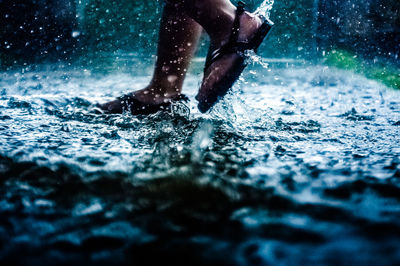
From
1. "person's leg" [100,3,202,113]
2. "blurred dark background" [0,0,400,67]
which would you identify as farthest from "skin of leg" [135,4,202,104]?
"blurred dark background" [0,0,400,67]

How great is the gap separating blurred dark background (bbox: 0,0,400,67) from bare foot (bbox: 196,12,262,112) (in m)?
3.01

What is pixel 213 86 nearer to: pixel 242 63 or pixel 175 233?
pixel 242 63

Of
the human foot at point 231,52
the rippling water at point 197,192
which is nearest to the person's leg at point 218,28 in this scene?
the human foot at point 231,52

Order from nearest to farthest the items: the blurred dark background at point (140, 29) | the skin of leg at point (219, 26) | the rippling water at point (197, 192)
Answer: the rippling water at point (197, 192)
the skin of leg at point (219, 26)
the blurred dark background at point (140, 29)

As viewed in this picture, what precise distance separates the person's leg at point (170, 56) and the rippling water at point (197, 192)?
229 mm

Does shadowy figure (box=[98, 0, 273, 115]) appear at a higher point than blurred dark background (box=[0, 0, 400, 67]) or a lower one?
lower

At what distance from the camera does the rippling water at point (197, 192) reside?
385 mm

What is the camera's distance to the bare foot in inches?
38.0

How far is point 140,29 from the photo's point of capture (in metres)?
4.38

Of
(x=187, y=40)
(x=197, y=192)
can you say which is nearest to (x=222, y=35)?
(x=187, y=40)

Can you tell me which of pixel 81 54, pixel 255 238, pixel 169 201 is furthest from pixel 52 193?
pixel 81 54

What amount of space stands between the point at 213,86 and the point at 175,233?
637mm

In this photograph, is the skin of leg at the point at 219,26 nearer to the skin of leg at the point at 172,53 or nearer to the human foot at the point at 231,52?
the human foot at the point at 231,52

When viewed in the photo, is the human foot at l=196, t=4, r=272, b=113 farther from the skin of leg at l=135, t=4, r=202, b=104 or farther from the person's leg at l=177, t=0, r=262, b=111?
the skin of leg at l=135, t=4, r=202, b=104
